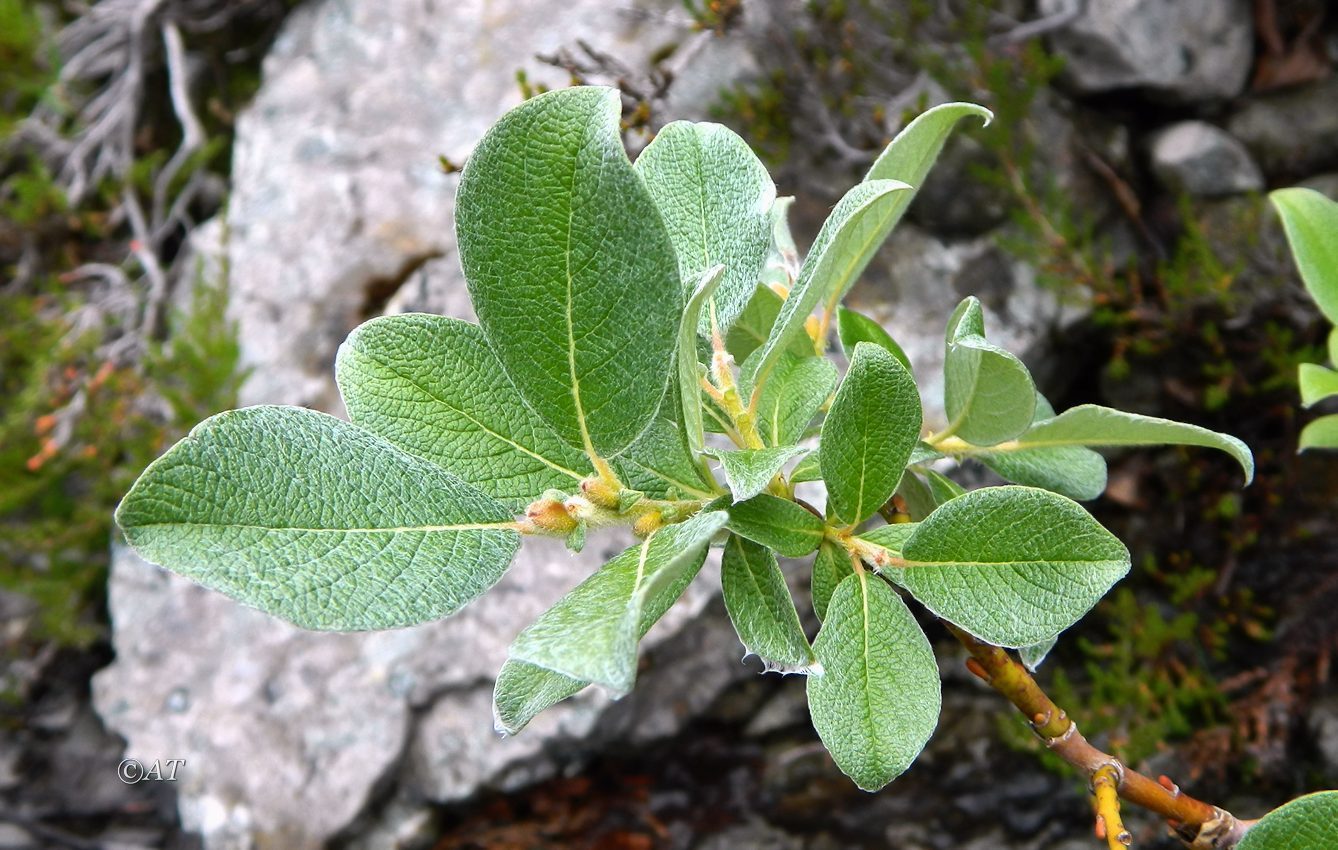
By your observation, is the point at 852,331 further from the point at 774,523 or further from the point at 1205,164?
the point at 1205,164

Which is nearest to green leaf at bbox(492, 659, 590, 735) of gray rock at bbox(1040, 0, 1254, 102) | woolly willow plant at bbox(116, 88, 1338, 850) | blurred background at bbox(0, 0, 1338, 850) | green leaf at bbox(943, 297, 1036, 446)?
woolly willow plant at bbox(116, 88, 1338, 850)

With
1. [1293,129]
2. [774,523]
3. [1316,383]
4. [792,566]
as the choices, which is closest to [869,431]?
[774,523]

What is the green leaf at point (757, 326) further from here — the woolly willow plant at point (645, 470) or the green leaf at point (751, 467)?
the green leaf at point (751, 467)

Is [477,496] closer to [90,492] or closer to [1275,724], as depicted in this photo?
[1275,724]

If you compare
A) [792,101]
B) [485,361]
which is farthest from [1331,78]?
[485,361]

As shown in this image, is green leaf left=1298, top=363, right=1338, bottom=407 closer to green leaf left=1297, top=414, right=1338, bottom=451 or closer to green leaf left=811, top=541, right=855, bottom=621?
green leaf left=1297, top=414, right=1338, bottom=451

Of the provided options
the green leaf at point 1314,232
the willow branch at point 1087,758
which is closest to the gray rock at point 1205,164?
the green leaf at point 1314,232
